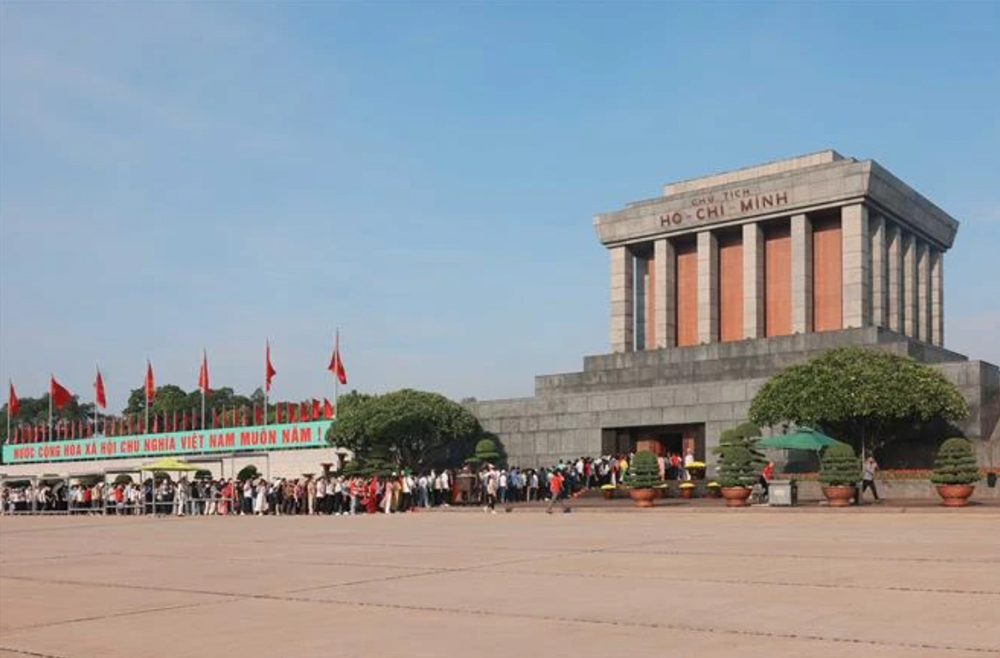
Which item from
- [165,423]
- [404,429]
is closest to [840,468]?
[404,429]

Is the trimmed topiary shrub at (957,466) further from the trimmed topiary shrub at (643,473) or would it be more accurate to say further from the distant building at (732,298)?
the distant building at (732,298)

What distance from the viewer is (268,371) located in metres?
69.3

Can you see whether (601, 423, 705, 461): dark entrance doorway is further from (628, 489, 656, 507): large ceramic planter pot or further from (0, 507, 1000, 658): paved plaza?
(0, 507, 1000, 658): paved plaza

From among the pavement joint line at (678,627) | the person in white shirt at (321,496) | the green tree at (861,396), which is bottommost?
the person in white shirt at (321,496)

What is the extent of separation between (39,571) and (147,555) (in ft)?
8.25

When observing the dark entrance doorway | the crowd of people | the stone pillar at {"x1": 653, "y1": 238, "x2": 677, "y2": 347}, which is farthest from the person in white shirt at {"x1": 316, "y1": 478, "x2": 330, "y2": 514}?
the stone pillar at {"x1": 653, "y1": 238, "x2": 677, "y2": 347}

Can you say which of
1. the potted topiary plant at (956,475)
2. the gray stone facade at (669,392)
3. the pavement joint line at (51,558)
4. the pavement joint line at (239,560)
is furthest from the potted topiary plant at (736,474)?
the pavement joint line at (51,558)

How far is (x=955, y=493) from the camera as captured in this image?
27453 millimetres

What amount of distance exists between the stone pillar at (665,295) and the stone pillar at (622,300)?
1346 millimetres

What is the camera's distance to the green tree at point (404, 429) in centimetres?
5053

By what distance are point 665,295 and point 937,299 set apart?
571 inches

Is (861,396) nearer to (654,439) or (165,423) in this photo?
(654,439)

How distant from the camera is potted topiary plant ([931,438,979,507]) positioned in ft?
90.1

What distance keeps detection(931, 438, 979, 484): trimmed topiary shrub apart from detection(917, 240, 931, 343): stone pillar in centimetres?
2813
